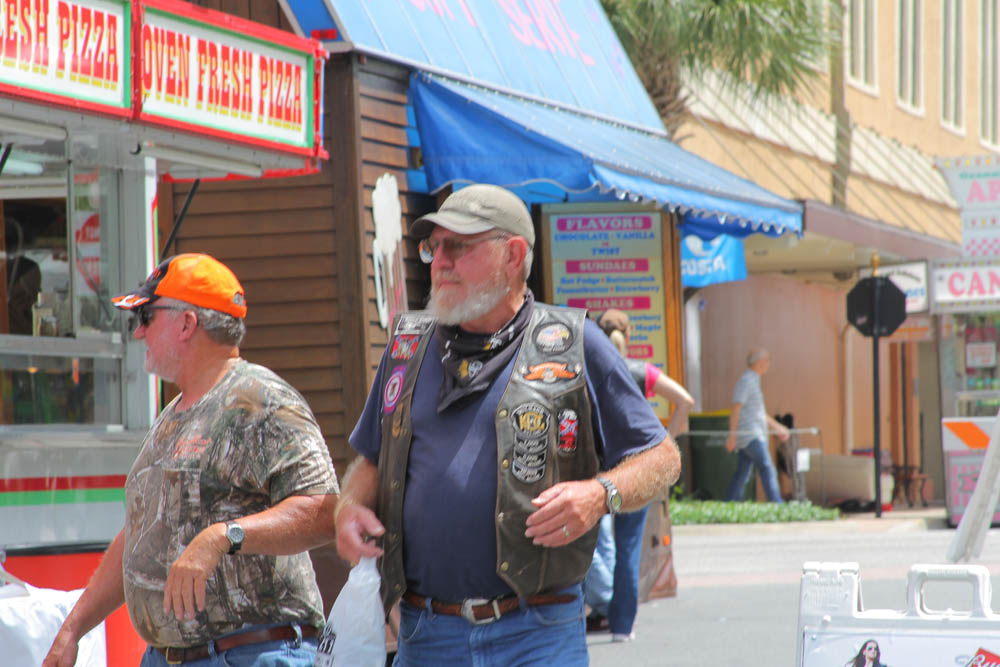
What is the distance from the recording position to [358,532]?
3.42m

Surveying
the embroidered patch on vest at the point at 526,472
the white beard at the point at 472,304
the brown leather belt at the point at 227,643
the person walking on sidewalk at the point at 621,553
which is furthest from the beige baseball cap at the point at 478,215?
the person walking on sidewalk at the point at 621,553

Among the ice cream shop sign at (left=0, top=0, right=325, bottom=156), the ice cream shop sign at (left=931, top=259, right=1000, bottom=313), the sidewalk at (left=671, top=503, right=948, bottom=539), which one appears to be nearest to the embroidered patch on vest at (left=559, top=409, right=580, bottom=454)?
the ice cream shop sign at (left=0, top=0, right=325, bottom=156)

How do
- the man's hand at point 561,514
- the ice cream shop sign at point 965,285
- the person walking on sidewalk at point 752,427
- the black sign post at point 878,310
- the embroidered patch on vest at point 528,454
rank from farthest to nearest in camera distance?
the ice cream shop sign at point 965,285, the black sign post at point 878,310, the person walking on sidewalk at point 752,427, the embroidered patch on vest at point 528,454, the man's hand at point 561,514

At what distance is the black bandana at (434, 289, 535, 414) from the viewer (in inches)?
136

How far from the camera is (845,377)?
26.1m

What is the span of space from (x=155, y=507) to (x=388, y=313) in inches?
193

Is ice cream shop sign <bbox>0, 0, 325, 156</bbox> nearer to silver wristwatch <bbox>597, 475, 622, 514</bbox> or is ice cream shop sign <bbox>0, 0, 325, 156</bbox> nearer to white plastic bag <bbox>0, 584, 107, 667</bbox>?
white plastic bag <bbox>0, 584, 107, 667</bbox>

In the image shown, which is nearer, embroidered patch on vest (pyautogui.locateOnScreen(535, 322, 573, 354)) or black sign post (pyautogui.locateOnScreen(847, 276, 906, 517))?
embroidered patch on vest (pyautogui.locateOnScreen(535, 322, 573, 354))

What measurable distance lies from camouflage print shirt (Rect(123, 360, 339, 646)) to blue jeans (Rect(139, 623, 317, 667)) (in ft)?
0.17

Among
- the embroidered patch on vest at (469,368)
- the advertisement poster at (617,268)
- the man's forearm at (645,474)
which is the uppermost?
the advertisement poster at (617,268)

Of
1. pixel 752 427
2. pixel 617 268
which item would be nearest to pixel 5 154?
pixel 617 268

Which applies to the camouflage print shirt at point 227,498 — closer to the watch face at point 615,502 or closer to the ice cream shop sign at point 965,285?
the watch face at point 615,502

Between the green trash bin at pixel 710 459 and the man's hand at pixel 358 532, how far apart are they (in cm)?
1368

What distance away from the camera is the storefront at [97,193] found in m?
5.48
